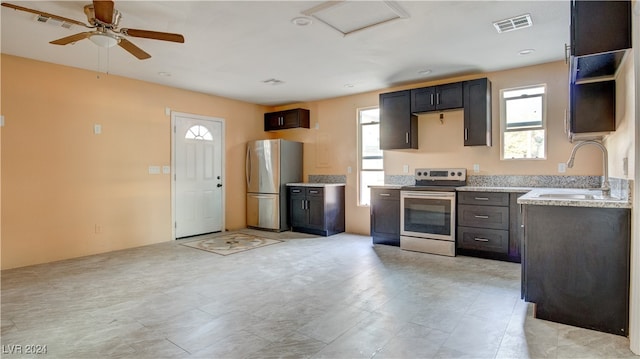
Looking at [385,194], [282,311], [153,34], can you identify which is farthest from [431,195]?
[153,34]

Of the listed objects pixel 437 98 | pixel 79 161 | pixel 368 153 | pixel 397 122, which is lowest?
pixel 79 161

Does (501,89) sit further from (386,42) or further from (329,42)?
(329,42)

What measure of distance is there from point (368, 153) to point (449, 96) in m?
1.76

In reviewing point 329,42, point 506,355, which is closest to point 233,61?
point 329,42

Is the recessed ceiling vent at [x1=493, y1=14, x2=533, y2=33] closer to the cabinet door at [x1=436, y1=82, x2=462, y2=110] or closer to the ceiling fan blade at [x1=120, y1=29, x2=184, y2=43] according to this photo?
the cabinet door at [x1=436, y1=82, x2=462, y2=110]

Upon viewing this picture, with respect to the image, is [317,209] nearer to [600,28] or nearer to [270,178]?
[270,178]

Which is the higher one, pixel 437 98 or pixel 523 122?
pixel 437 98

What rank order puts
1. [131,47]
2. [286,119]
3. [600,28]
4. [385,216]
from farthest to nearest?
[286,119] → [385,216] → [131,47] → [600,28]

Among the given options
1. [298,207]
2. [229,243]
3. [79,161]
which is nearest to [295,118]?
[298,207]

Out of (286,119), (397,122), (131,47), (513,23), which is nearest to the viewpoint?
(131,47)

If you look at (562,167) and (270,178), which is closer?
(562,167)

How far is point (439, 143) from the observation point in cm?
527

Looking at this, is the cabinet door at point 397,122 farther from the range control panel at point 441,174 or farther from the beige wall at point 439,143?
the range control panel at point 441,174

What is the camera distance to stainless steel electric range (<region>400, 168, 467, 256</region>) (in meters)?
4.56
